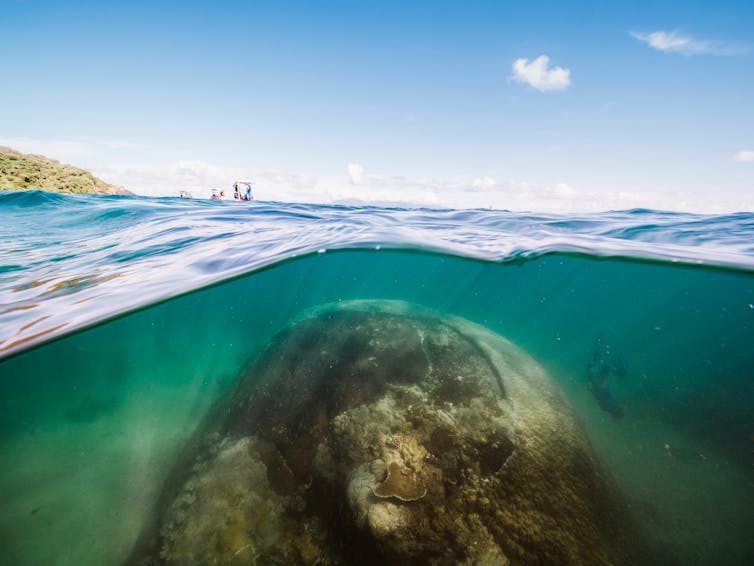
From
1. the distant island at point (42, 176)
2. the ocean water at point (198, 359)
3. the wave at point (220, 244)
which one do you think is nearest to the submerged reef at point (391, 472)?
the ocean water at point (198, 359)

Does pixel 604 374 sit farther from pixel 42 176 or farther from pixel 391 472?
pixel 42 176

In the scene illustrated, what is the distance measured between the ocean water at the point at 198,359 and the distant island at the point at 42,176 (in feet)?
83.0

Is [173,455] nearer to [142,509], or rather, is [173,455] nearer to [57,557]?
[142,509]

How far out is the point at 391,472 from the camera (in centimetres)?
462

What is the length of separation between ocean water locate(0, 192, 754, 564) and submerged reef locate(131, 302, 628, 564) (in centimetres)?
103

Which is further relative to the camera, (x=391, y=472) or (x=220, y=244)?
(x=220, y=244)

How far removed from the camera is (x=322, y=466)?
16.3 ft

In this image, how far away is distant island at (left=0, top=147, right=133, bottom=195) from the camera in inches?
1267

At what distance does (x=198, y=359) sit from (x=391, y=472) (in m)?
9.37

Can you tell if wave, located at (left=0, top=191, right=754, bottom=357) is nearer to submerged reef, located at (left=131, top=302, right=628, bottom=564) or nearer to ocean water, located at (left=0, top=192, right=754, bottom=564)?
ocean water, located at (left=0, top=192, right=754, bottom=564)

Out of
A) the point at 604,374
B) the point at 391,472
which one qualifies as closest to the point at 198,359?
the point at 391,472

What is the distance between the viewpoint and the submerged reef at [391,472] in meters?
4.09

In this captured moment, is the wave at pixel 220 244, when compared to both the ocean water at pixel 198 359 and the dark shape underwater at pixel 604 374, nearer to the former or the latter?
the ocean water at pixel 198 359

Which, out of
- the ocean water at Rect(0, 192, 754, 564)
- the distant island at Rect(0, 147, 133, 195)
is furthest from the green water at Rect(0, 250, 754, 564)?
the distant island at Rect(0, 147, 133, 195)
